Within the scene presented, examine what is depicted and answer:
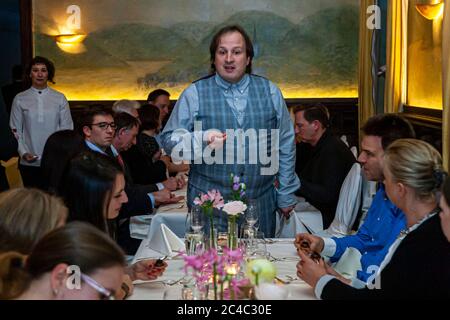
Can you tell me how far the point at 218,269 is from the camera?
1698 millimetres

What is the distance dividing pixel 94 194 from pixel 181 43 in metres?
6.30

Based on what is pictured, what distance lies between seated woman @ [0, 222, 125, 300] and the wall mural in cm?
707

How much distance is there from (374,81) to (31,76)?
3497mm

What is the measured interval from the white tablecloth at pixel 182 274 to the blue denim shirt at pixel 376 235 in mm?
246

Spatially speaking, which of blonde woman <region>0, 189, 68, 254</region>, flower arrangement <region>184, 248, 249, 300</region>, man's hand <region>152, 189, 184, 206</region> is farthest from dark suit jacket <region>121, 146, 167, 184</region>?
blonde woman <region>0, 189, 68, 254</region>

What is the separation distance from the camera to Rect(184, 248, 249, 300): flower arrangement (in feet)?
5.25

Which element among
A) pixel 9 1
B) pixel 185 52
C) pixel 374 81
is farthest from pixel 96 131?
pixel 9 1

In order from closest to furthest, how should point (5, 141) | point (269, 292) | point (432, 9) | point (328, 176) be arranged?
point (269, 292) → point (328, 176) → point (432, 9) → point (5, 141)

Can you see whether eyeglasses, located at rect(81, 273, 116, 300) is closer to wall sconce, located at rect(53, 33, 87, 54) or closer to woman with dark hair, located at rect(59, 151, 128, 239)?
woman with dark hair, located at rect(59, 151, 128, 239)

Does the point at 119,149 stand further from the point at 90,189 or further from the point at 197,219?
the point at 90,189

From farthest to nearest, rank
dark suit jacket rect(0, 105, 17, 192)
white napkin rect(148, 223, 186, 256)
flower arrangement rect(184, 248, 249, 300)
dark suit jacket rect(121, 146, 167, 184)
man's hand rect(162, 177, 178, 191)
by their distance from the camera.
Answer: dark suit jacket rect(0, 105, 17, 192) < dark suit jacket rect(121, 146, 167, 184) < man's hand rect(162, 177, 178, 191) < white napkin rect(148, 223, 186, 256) < flower arrangement rect(184, 248, 249, 300)

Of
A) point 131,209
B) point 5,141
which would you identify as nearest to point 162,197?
point 131,209

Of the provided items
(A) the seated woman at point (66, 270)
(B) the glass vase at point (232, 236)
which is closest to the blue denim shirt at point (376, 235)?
(B) the glass vase at point (232, 236)

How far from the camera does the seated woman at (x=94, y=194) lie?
2.35 m
